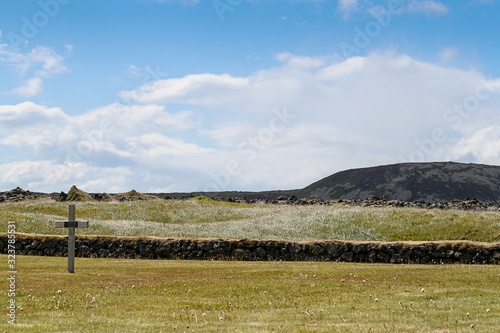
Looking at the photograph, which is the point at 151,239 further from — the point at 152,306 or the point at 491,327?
the point at 491,327

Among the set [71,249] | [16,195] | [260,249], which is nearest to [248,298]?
[71,249]

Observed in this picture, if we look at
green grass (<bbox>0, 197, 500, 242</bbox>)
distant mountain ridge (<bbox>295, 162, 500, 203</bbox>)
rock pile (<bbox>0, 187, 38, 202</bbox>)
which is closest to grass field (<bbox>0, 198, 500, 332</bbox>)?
green grass (<bbox>0, 197, 500, 242</bbox>)

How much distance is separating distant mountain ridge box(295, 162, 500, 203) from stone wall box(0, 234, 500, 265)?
309 ft

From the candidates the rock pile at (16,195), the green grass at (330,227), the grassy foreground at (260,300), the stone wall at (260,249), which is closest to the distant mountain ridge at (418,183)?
the green grass at (330,227)

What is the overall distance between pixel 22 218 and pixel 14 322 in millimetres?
30958

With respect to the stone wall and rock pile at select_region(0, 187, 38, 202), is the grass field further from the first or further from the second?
rock pile at select_region(0, 187, 38, 202)

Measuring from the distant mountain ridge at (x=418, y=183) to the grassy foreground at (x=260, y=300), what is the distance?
103311 millimetres

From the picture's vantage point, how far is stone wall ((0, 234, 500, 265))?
24391 mm

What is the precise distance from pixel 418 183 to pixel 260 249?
11919 centimetres

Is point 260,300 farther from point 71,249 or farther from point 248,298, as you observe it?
point 71,249

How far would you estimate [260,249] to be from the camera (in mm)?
26828

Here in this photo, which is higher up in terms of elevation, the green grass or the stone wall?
the green grass

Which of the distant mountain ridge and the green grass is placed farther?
the distant mountain ridge

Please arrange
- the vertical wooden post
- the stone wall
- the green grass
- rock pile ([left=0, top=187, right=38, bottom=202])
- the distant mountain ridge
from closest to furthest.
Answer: the vertical wooden post → the stone wall → the green grass → rock pile ([left=0, top=187, right=38, bottom=202]) → the distant mountain ridge
